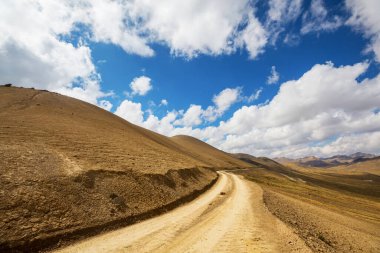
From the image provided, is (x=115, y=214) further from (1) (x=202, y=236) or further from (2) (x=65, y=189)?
(1) (x=202, y=236)

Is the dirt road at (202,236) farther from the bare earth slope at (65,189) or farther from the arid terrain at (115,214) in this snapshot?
the bare earth slope at (65,189)

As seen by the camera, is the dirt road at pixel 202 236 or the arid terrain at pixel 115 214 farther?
the arid terrain at pixel 115 214

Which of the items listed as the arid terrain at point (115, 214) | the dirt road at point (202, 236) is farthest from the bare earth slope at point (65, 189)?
the dirt road at point (202, 236)

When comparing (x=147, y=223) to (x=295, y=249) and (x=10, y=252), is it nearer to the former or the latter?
(x=10, y=252)

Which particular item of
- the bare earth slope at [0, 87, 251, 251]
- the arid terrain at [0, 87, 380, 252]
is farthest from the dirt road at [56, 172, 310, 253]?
the bare earth slope at [0, 87, 251, 251]

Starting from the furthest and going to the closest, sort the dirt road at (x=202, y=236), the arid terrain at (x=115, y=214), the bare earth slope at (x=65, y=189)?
1. the bare earth slope at (x=65, y=189)
2. the arid terrain at (x=115, y=214)
3. the dirt road at (x=202, y=236)

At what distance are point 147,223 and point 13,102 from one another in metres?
63.3

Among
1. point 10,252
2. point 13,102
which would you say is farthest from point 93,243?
point 13,102

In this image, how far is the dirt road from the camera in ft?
54.4

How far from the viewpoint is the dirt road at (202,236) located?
16578 millimetres

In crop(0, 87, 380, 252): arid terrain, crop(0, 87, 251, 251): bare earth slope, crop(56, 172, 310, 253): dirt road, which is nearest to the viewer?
crop(56, 172, 310, 253): dirt road

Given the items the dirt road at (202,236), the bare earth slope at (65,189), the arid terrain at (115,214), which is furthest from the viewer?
the bare earth slope at (65,189)

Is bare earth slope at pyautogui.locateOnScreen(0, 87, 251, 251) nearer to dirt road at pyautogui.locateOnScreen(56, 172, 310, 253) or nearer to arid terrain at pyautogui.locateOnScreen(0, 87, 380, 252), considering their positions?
arid terrain at pyautogui.locateOnScreen(0, 87, 380, 252)

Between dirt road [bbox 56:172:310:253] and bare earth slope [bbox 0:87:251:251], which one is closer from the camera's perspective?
dirt road [bbox 56:172:310:253]
